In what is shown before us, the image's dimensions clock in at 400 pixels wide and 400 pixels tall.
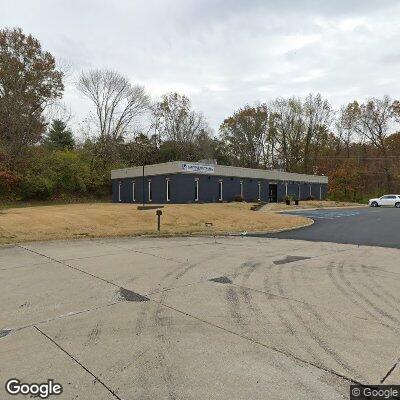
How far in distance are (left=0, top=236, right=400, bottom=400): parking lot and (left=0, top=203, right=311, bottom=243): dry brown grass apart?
5810 millimetres

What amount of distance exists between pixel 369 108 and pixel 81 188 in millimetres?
50859

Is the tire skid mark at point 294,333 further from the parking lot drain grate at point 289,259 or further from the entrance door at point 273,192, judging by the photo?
the entrance door at point 273,192

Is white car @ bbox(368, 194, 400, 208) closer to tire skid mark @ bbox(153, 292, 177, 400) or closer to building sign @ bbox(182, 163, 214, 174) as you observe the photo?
building sign @ bbox(182, 163, 214, 174)

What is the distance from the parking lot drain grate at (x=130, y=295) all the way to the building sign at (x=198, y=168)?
78.4 feet

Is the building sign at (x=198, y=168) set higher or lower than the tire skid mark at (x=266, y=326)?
higher

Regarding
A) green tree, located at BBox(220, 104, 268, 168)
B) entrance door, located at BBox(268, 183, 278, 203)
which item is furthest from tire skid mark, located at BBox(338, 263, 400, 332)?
green tree, located at BBox(220, 104, 268, 168)

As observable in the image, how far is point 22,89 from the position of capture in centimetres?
3784

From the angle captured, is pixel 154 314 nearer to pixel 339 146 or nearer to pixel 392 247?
pixel 392 247

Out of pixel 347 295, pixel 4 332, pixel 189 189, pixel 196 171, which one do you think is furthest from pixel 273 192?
pixel 4 332

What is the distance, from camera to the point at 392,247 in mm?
11891

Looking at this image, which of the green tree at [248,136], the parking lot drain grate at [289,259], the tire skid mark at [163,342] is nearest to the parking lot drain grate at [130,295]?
the tire skid mark at [163,342]

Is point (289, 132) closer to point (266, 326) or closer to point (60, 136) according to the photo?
point (60, 136)

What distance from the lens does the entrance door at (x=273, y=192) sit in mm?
39906

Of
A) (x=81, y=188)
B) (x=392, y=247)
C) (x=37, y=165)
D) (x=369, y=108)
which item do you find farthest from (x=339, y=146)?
(x=392, y=247)
